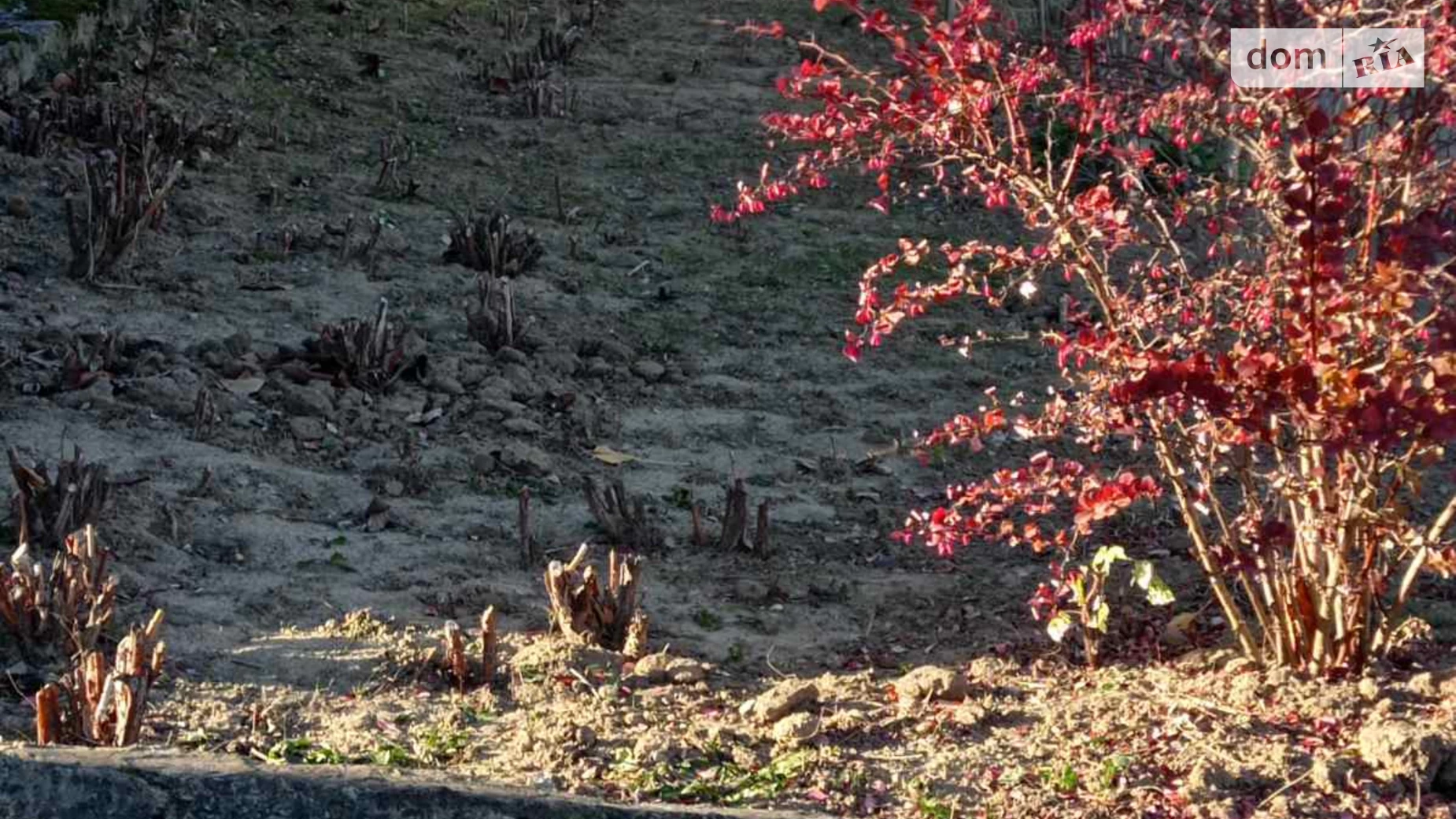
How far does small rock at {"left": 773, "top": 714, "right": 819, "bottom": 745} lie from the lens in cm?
414

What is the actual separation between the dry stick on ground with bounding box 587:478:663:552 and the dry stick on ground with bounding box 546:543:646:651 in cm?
82

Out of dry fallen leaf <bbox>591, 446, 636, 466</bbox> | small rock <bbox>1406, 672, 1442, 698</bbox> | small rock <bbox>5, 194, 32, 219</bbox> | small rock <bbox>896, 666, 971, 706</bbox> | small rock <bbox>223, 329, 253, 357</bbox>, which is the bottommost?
small rock <bbox>896, 666, 971, 706</bbox>

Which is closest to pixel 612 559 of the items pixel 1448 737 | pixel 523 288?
pixel 1448 737

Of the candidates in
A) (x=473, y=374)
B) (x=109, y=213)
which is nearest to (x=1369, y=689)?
(x=473, y=374)

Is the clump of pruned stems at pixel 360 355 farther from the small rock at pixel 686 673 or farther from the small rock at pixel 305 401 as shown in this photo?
the small rock at pixel 686 673

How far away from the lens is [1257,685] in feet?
14.0

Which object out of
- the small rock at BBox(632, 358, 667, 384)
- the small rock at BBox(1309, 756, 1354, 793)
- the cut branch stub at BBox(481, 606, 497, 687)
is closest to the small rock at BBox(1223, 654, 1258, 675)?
the small rock at BBox(1309, 756, 1354, 793)

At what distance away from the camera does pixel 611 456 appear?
638cm

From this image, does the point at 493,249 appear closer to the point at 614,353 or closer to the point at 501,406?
the point at 614,353

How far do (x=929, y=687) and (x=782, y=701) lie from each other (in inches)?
16.3

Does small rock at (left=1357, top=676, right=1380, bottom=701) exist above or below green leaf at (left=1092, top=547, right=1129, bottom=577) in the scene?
below

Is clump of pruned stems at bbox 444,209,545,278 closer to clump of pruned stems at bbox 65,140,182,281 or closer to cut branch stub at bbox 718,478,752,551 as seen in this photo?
clump of pruned stems at bbox 65,140,182,281

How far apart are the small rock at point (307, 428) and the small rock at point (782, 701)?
96.2 inches

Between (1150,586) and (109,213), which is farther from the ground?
(109,213)
